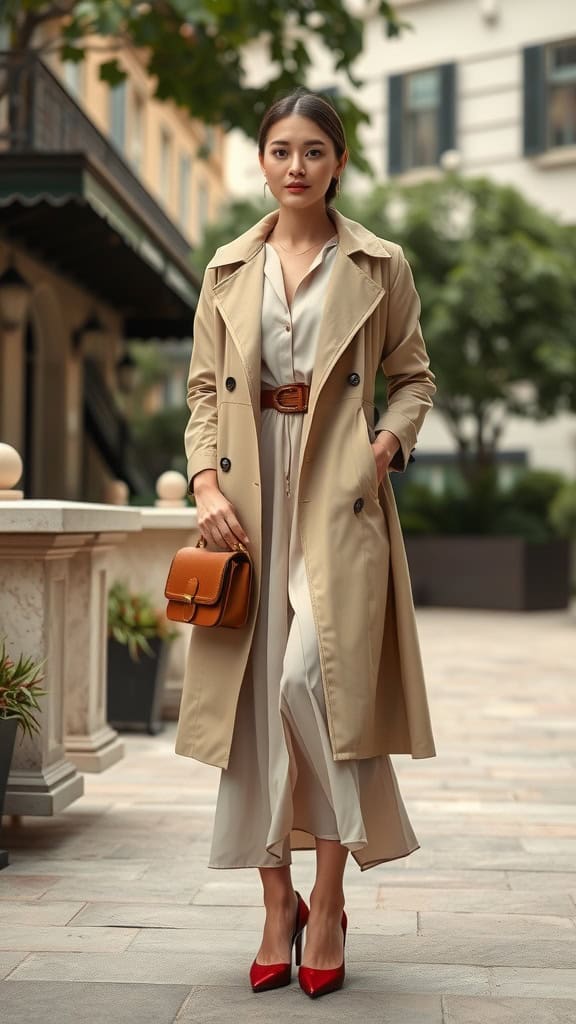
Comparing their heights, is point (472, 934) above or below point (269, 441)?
below

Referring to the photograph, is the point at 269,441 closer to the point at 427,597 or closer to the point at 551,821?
the point at 551,821

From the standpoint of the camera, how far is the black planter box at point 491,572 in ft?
64.0

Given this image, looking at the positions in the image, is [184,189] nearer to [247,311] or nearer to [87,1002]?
[247,311]

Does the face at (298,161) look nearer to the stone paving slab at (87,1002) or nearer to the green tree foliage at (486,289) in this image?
the stone paving slab at (87,1002)

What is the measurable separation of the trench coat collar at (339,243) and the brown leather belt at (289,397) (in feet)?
1.15

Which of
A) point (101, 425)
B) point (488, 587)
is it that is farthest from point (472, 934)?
point (488, 587)

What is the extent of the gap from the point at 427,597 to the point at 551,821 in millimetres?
14735

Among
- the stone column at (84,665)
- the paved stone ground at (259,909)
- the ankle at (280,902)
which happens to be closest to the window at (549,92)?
the paved stone ground at (259,909)

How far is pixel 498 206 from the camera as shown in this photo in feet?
65.4

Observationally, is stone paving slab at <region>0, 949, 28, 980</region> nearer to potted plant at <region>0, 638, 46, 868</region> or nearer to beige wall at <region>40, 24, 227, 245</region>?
potted plant at <region>0, 638, 46, 868</region>

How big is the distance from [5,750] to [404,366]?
1.92 m

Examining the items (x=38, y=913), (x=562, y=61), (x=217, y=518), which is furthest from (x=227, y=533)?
(x=562, y=61)

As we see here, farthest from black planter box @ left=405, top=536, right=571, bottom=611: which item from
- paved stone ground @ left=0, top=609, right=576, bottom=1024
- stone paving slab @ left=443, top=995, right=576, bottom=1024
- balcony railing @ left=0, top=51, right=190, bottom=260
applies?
stone paving slab @ left=443, top=995, right=576, bottom=1024

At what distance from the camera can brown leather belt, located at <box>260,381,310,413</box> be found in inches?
135
